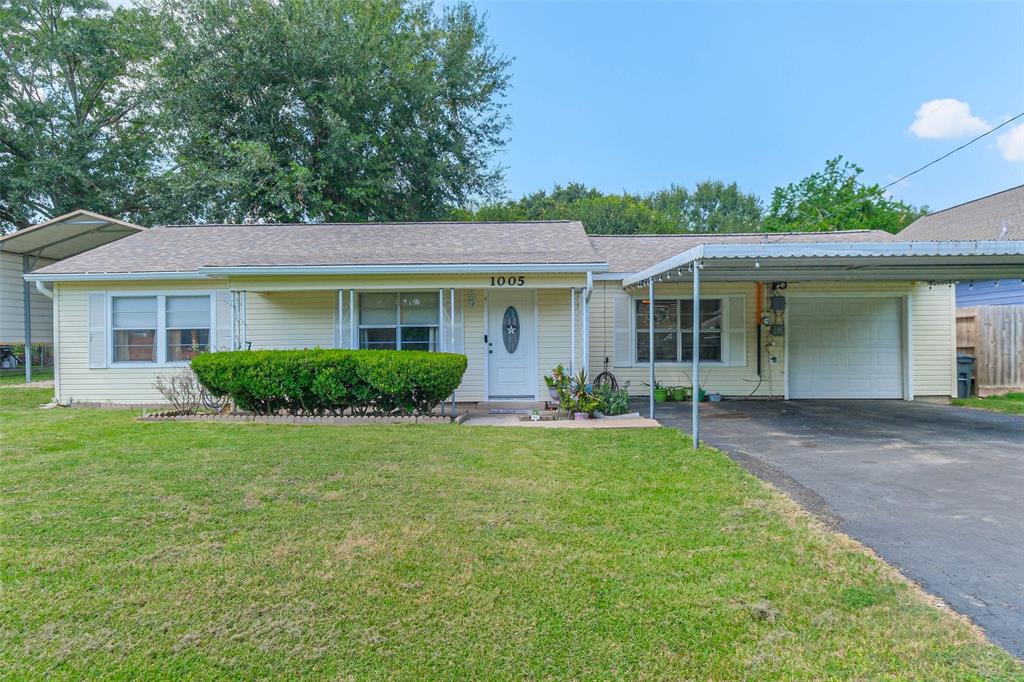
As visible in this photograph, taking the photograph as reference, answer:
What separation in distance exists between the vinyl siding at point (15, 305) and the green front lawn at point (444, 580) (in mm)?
13175

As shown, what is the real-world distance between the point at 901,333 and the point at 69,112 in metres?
26.4

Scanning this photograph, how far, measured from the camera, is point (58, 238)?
14273 mm

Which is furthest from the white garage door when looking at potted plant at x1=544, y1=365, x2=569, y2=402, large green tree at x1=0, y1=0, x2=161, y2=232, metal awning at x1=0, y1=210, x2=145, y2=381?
large green tree at x1=0, y1=0, x2=161, y2=232

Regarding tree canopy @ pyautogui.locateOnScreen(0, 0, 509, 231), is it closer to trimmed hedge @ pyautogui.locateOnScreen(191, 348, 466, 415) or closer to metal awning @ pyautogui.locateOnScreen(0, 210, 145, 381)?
metal awning @ pyautogui.locateOnScreen(0, 210, 145, 381)

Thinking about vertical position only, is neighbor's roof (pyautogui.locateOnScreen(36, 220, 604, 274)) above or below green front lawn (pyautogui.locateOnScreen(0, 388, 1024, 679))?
above

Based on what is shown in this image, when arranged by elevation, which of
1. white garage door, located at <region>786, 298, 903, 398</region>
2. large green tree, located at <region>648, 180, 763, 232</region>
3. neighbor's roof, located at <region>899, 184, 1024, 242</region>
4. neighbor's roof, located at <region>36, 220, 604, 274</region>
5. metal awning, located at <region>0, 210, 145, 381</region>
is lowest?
white garage door, located at <region>786, 298, 903, 398</region>

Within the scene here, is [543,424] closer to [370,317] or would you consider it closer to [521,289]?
[521,289]

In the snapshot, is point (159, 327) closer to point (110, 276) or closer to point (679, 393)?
point (110, 276)

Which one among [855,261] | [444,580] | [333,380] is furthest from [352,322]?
[855,261]

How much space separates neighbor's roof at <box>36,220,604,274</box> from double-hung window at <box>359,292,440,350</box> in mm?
792

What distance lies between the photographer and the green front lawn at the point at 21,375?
14234mm

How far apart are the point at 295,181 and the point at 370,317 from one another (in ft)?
28.1

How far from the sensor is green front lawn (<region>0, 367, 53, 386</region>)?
1423 cm

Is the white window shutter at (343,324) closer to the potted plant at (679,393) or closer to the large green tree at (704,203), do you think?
the potted plant at (679,393)
